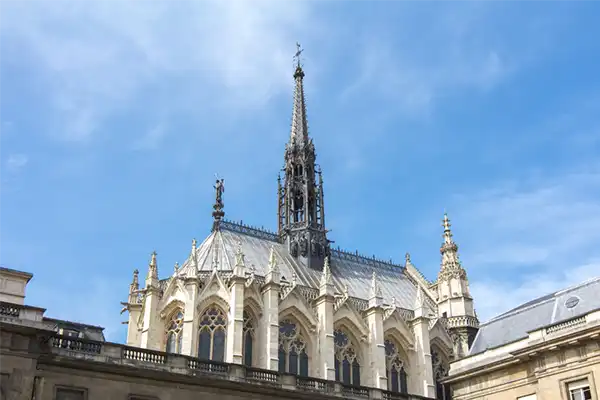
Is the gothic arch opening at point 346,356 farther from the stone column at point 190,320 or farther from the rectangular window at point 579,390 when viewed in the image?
the rectangular window at point 579,390

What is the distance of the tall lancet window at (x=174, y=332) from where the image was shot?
41938 millimetres

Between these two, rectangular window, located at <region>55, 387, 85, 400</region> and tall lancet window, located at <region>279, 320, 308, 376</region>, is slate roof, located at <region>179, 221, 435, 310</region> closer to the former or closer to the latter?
tall lancet window, located at <region>279, 320, 308, 376</region>

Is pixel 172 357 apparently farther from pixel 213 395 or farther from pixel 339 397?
pixel 339 397

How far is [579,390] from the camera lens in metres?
29.1

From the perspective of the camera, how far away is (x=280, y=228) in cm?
5572

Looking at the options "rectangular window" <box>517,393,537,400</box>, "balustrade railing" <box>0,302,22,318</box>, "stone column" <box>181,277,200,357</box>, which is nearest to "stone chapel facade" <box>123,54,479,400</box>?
"stone column" <box>181,277,200,357</box>

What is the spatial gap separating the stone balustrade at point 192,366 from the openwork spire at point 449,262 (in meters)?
23.3

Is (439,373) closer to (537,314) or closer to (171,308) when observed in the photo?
(537,314)

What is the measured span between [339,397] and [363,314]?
16460mm

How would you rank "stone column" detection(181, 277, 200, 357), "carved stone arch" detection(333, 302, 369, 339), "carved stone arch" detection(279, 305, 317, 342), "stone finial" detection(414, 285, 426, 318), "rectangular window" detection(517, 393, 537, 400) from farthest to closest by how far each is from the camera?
"stone finial" detection(414, 285, 426, 318) < "carved stone arch" detection(333, 302, 369, 339) < "carved stone arch" detection(279, 305, 317, 342) < "stone column" detection(181, 277, 200, 357) < "rectangular window" detection(517, 393, 537, 400)

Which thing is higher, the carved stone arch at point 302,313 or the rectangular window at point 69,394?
the carved stone arch at point 302,313

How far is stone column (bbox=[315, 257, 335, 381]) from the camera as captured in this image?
43.2 metres

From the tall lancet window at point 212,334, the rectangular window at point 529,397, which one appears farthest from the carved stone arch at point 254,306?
the rectangular window at point 529,397

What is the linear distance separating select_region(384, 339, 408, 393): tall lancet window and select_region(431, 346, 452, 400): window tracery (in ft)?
7.71
